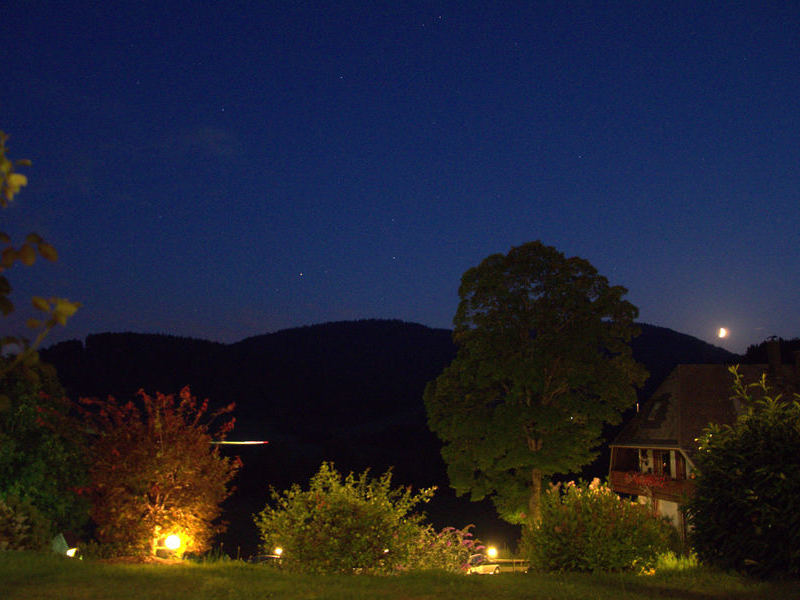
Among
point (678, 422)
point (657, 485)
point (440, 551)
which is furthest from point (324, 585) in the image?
point (678, 422)

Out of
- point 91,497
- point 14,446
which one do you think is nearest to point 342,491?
point 91,497

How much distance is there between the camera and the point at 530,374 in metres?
26.3

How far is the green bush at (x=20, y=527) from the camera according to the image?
14.7 metres

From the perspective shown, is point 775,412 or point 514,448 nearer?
point 775,412

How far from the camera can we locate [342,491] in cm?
1275

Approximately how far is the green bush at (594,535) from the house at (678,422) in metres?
15.9

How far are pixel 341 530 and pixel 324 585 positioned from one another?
1814 mm

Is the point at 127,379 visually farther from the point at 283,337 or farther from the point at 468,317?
the point at 468,317

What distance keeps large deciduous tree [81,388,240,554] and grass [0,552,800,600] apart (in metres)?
1.63

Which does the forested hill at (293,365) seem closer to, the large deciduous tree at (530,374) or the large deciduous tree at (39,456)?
the large deciduous tree at (530,374)

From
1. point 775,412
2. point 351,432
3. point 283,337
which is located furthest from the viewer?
point 283,337

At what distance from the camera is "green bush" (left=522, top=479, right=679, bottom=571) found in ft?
41.7

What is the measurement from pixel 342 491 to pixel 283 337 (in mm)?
133837

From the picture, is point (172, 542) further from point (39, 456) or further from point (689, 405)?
point (689, 405)
